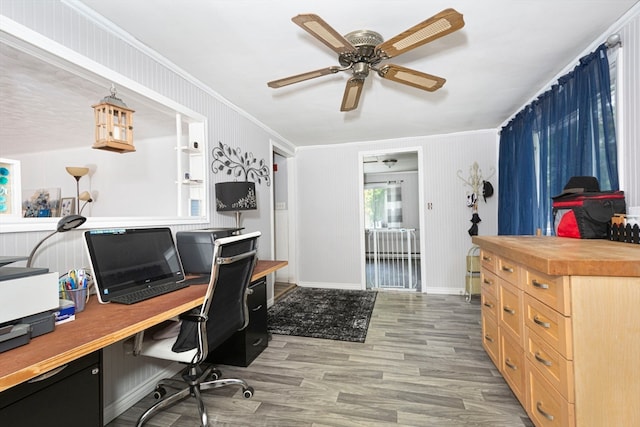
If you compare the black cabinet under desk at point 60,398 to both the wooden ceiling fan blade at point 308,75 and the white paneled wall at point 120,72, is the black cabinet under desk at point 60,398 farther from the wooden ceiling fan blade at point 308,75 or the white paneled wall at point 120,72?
the wooden ceiling fan blade at point 308,75

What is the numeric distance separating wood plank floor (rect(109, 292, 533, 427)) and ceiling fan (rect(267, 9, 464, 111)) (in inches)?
84.4

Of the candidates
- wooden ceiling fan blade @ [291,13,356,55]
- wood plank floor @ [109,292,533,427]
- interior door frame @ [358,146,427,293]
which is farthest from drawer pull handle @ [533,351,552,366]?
interior door frame @ [358,146,427,293]

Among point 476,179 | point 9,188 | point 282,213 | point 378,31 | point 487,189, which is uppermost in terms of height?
point 378,31

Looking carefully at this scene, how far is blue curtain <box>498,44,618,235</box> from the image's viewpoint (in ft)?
6.07

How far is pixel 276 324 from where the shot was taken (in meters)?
3.05

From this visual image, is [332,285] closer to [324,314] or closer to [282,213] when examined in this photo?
[324,314]

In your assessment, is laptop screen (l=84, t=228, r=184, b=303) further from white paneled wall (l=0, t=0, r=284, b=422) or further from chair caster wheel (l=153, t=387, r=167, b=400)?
chair caster wheel (l=153, t=387, r=167, b=400)

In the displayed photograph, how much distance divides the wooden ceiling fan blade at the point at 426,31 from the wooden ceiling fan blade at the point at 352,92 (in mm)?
351

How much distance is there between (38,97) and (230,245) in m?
2.69

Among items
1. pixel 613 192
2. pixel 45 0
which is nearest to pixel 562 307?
pixel 613 192

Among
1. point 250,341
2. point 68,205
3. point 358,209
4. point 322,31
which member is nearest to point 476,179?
point 358,209

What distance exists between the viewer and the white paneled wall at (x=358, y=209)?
4062 millimetres

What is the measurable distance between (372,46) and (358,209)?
292 cm

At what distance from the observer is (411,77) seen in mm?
1954
